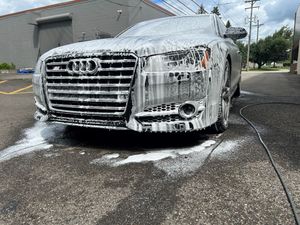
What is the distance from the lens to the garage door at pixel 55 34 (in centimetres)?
2505

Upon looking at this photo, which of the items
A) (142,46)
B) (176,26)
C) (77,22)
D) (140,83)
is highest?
(77,22)

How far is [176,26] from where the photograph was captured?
4469 mm

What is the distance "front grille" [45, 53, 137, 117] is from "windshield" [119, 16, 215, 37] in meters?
1.57

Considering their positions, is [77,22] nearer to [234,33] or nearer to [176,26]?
[176,26]

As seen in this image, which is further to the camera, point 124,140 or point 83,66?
point 124,140

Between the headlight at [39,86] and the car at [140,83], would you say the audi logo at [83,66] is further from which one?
the headlight at [39,86]

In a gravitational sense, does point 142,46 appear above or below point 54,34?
below

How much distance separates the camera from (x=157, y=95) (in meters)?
2.84

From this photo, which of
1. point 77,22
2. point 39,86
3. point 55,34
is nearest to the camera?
point 39,86

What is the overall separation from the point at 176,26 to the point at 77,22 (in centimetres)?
2139

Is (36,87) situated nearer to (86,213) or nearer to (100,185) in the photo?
(100,185)

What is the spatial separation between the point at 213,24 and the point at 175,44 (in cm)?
176

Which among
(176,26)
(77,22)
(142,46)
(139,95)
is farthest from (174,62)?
(77,22)

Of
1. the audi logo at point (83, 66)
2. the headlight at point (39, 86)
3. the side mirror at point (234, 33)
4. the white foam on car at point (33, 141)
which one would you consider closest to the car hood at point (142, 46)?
the audi logo at point (83, 66)
